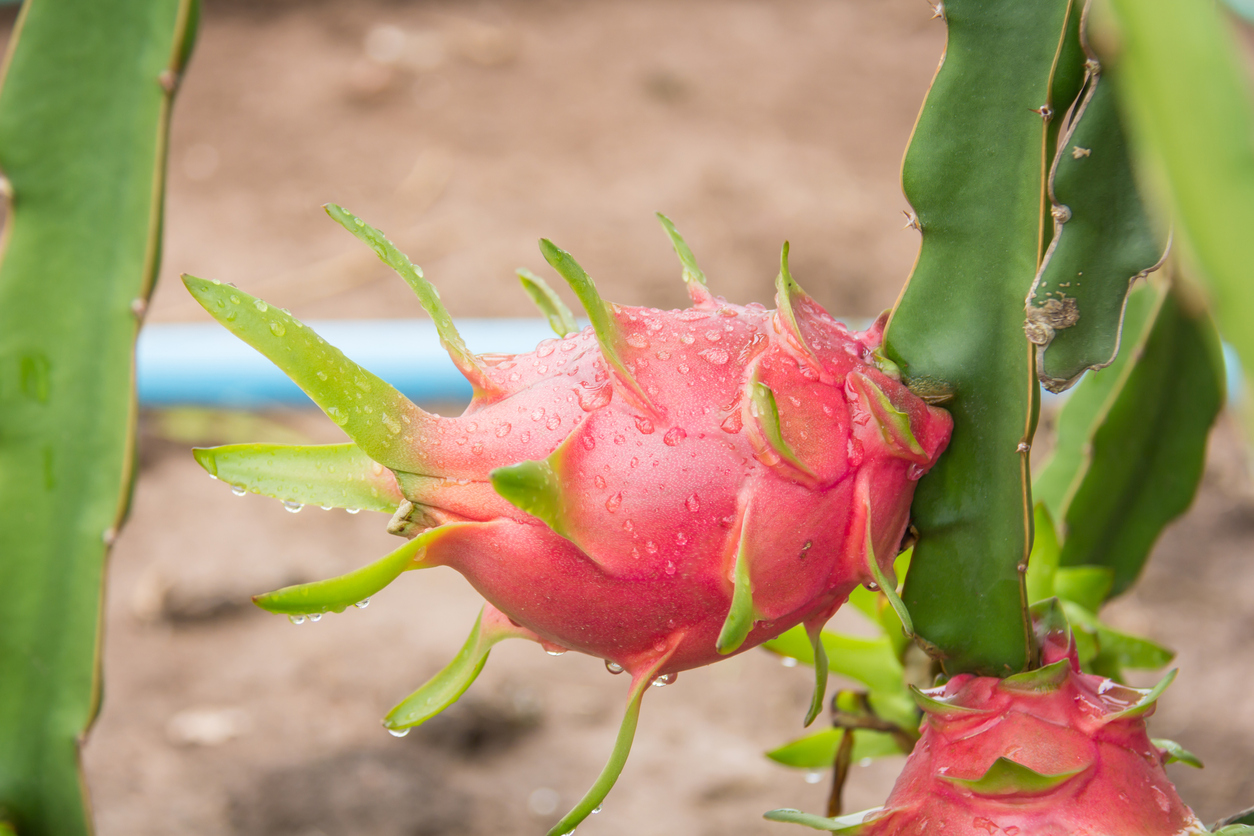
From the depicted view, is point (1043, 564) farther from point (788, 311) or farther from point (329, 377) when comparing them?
point (329, 377)

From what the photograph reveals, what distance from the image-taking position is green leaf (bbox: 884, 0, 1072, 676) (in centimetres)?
43

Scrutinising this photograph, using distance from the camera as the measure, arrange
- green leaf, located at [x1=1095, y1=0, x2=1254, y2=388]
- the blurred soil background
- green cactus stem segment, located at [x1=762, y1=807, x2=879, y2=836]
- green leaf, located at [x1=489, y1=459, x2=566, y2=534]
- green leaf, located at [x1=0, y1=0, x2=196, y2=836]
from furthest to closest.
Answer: the blurred soil background → green leaf, located at [x1=0, y1=0, x2=196, y2=836] → green cactus stem segment, located at [x1=762, y1=807, x2=879, y2=836] → green leaf, located at [x1=489, y1=459, x2=566, y2=534] → green leaf, located at [x1=1095, y1=0, x2=1254, y2=388]

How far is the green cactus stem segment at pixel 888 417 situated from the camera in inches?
15.3

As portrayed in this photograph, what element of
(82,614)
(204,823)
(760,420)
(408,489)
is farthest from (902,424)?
(204,823)

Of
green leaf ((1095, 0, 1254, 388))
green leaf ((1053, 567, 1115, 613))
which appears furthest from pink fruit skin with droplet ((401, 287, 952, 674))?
green leaf ((1053, 567, 1115, 613))

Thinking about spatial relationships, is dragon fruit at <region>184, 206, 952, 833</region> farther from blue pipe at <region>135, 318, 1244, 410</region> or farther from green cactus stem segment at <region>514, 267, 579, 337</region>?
blue pipe at <region>135, 318, 1244, 410</region>

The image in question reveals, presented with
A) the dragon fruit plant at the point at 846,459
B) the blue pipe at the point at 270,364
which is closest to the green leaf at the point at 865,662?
the dragon fruit plant at the point at 846,459

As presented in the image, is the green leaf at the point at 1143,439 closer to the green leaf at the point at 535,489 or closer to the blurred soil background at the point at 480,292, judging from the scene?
the green leaf at the point at 535,489

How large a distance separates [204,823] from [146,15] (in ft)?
3.54

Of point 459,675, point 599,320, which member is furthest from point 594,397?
point 459,675

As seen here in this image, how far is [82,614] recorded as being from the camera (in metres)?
0.57

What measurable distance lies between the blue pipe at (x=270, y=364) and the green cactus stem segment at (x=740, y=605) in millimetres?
1555

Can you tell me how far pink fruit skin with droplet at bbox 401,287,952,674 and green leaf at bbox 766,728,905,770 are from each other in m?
0.26

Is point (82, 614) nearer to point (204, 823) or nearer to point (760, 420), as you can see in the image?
point (760, 420)
